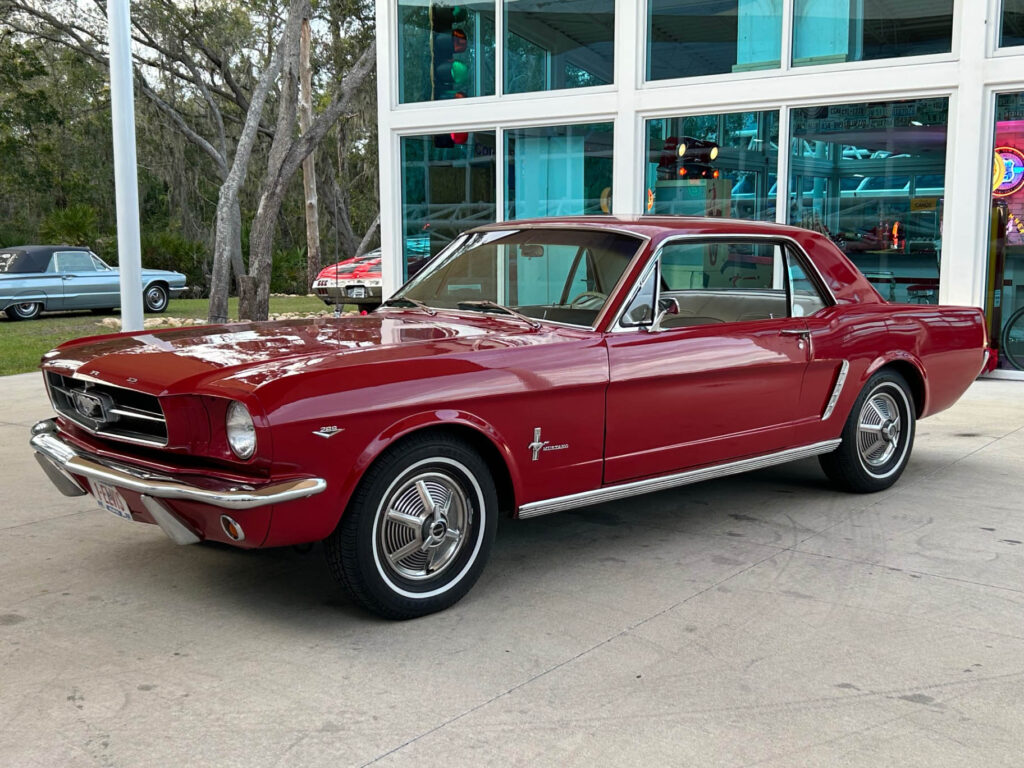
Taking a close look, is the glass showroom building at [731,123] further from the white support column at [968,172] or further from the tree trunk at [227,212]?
the tree trunk at [227,212]

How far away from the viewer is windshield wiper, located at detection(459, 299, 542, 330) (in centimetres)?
457

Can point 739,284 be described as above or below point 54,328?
above

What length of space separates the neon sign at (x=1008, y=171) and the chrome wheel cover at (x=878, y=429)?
4.88 m

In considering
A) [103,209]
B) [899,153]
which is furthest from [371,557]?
[103,209]

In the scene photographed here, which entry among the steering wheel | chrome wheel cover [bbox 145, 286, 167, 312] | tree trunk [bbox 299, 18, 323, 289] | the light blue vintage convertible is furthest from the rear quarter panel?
tree trunk [bbox 299, 18, 323, 289]

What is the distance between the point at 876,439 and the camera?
575 cm

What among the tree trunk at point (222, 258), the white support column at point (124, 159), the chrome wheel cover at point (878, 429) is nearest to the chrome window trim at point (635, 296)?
the chrome wheel cover at point (878, 429)

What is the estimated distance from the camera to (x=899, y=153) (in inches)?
393

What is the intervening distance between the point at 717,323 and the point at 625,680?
6.94 ft

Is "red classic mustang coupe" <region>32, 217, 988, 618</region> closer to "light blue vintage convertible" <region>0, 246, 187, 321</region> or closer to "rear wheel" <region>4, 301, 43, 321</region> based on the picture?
"light blue vintage convertible" <region>0, 246, 187, 321</region>

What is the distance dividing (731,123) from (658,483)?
282 inches

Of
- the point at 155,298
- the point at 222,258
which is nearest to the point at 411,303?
the point at 222,258

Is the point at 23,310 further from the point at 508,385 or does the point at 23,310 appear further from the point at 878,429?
the point at 508,385

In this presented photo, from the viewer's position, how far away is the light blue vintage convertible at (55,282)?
18.4 metres
